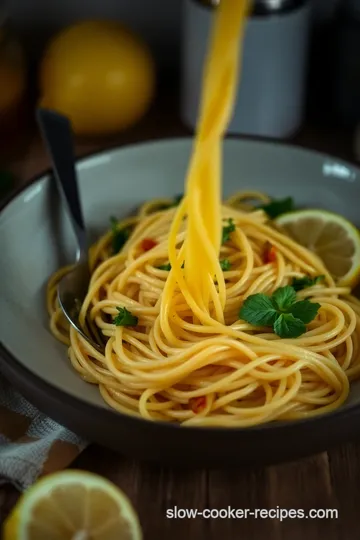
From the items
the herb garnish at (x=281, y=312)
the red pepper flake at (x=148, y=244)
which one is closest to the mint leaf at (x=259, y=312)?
the herb garnish at (x=281, y=312)

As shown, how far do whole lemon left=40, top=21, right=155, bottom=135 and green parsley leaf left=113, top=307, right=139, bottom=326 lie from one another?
0.60 metres

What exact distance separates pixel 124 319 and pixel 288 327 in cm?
25

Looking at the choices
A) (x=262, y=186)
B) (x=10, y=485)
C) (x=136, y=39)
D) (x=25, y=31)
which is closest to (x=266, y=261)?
(x=262, y=186)

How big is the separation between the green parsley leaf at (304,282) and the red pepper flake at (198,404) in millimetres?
273

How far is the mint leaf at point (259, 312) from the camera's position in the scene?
1.12 m

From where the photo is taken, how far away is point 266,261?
1271 mm

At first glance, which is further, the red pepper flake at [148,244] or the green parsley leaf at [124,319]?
the red pepper flake at [148,244]

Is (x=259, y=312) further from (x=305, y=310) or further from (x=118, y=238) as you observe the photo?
(x=118, y=238)

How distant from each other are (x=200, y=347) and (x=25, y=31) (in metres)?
1.10

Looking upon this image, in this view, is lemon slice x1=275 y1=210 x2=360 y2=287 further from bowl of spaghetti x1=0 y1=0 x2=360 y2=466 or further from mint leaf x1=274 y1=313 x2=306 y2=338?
mint leaf x1=274 y1=313 x2=306 y2=338

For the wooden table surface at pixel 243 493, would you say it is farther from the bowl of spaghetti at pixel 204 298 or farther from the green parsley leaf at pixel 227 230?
the green parsley leaf at pixel 227 230

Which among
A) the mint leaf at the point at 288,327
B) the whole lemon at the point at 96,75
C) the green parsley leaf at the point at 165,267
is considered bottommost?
the mint leaf at the point at 288,327

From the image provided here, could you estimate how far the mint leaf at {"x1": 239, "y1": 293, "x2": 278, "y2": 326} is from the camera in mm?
1120

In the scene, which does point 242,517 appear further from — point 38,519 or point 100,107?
point 100,107
